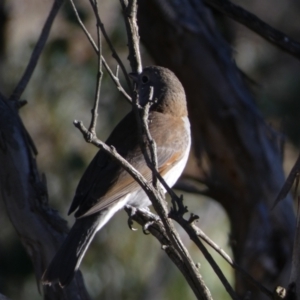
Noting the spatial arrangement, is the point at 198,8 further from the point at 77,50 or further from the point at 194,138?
the point at 77,50

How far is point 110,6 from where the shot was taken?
311 inches

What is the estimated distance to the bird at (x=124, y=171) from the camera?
4172 mm

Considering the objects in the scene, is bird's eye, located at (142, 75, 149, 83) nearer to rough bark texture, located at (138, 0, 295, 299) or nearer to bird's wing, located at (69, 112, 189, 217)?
bird's wing, located at (69, 112, 189, 217)

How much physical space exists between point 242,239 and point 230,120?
959 millimetres

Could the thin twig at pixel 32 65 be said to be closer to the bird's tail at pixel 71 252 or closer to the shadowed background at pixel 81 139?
the bird's tail at pixel 71 252

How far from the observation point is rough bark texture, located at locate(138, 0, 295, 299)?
562 cm

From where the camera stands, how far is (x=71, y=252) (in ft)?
13.6

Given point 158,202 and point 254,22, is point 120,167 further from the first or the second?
point 158,202

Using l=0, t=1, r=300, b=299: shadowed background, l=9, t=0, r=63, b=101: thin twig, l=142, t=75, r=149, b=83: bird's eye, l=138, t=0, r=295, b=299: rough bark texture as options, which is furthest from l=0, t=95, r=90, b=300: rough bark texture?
l=0, t=1, r=300, b=299: shadowed background


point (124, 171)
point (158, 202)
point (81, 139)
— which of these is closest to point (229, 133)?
point (124, 171)

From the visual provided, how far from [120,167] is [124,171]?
59mm

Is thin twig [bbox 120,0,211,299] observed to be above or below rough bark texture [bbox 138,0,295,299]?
above

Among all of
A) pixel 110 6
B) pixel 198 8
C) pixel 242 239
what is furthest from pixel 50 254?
pixel 110 6

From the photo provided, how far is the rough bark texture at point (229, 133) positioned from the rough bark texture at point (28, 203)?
1746mm
